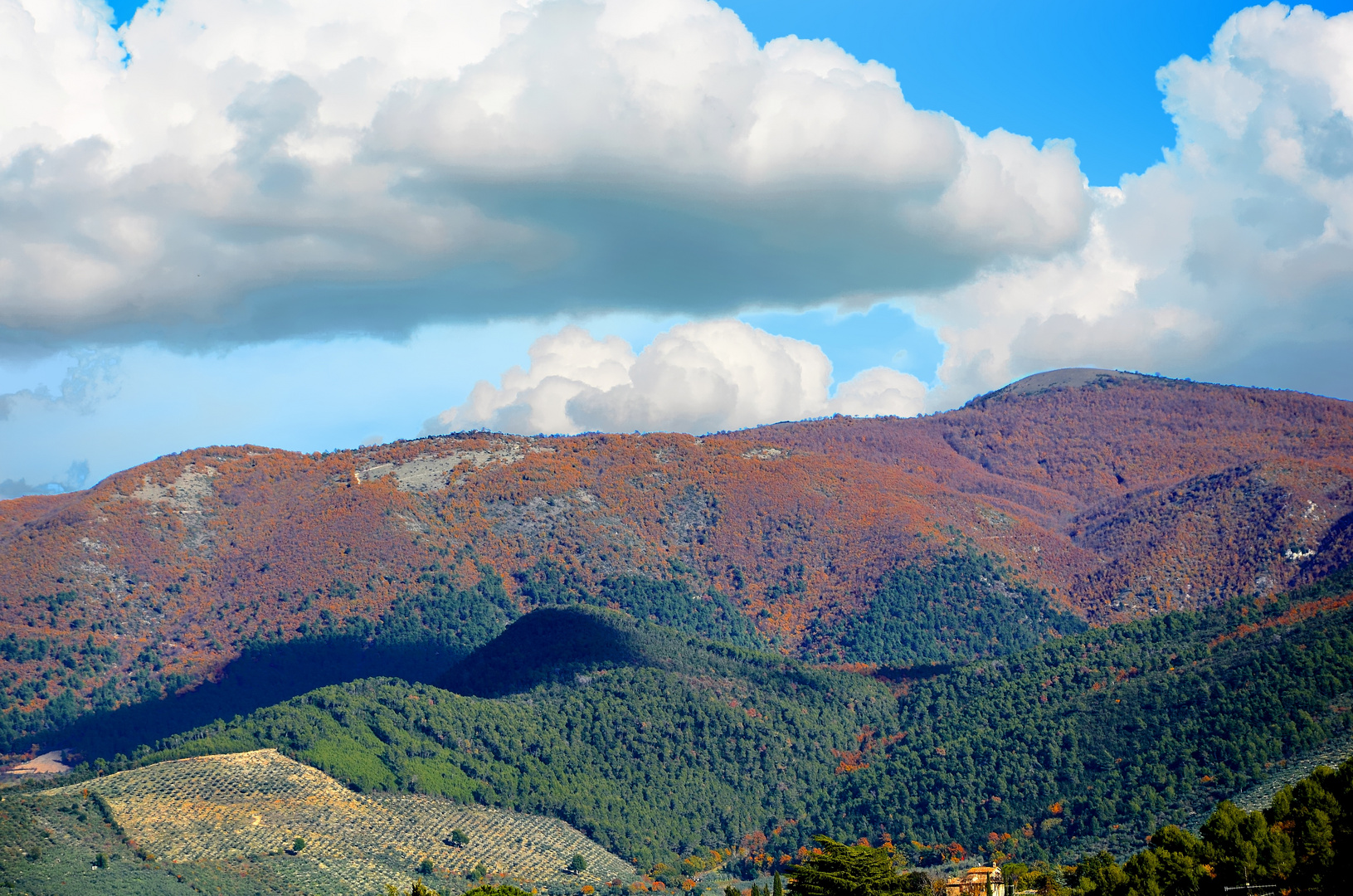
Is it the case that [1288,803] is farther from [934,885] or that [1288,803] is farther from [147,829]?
[147,829]

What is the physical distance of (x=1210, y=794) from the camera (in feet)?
652

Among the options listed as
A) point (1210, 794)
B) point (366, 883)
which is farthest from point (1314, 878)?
point (366, 883)

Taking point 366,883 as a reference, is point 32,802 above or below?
above

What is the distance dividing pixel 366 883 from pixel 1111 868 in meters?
104

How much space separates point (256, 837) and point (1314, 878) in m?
138

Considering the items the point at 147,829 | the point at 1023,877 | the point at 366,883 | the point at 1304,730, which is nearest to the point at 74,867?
the point at 147,829

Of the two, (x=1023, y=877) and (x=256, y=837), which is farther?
(x=256, y=837)

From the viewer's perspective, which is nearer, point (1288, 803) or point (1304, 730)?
point (1288, 803)

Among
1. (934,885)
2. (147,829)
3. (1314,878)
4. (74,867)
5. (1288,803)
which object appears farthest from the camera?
(147,829)

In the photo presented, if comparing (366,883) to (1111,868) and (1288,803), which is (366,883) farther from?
(1288,803)

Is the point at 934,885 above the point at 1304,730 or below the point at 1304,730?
below

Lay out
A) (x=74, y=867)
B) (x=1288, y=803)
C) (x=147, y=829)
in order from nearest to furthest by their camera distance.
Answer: (x=1288, y=803) < (x=74, y=867) < (x=147, y=829)

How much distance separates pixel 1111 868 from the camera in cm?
13050

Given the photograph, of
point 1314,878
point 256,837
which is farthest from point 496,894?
point 256,837
